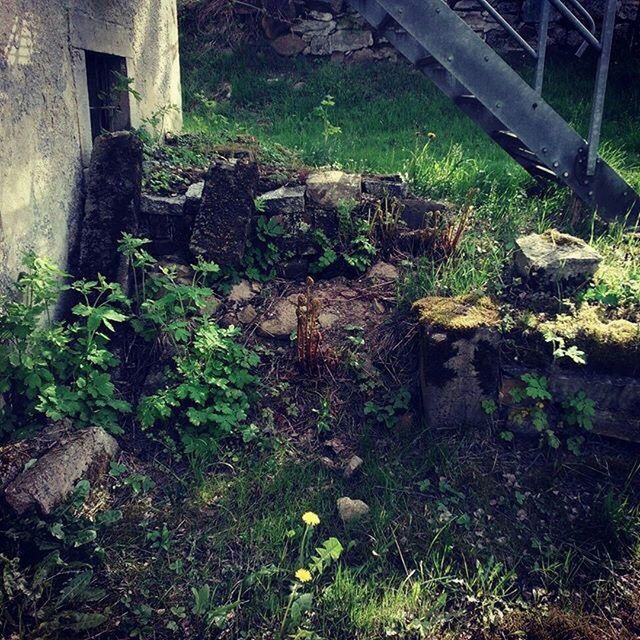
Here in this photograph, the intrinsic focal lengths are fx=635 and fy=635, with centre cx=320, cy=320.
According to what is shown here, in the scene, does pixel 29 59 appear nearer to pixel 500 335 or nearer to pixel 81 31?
pixel 81 31

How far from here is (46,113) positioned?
405 centimetres

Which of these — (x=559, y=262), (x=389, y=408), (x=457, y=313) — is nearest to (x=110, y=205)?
(x=389, y=408)

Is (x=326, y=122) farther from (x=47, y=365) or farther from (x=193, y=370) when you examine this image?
(x=47, y=365)

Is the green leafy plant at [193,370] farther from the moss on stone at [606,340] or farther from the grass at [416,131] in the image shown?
the moss on stone at [606,340]

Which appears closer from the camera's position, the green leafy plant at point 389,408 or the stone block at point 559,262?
the green leafy plant at point 389,408

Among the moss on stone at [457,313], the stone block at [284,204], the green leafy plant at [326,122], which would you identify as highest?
the green leafy plant at [326,122]

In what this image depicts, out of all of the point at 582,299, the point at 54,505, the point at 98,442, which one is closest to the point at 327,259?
the point at 582,299

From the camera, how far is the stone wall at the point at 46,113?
3.59 meters

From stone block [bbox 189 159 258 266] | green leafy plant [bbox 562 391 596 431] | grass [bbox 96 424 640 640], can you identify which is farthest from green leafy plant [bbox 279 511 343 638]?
stone block [bbox 189 159 258 266]

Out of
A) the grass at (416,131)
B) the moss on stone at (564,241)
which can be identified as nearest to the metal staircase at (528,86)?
the grass at (416,131)

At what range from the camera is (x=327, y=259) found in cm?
473

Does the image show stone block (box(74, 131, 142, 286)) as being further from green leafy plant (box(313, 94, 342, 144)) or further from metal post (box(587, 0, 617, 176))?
metal post (box(587, 0, 617, 176))

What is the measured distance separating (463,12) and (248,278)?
6943mm

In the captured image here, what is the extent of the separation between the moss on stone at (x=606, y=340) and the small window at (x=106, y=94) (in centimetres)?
379
